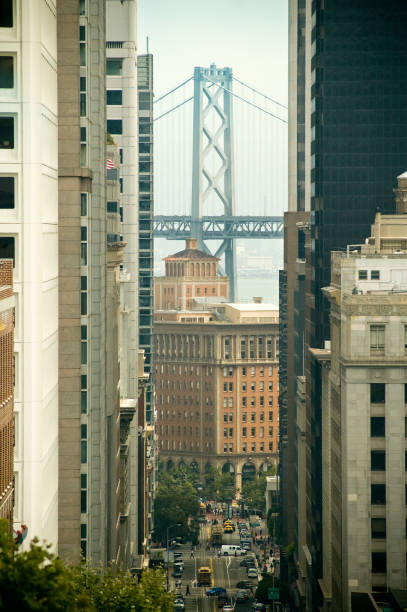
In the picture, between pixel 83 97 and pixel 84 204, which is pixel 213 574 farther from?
pixel 84 204

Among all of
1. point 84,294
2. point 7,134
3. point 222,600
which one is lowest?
point 222,600

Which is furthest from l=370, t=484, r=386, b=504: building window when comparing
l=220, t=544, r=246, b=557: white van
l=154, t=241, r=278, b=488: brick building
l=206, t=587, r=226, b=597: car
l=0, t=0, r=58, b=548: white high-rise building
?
l=154, t=241, r=278, b=488: brick building

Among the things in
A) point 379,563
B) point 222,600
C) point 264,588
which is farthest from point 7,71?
point 222,600

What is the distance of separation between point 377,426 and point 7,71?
30.7m

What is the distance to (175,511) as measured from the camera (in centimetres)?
12425

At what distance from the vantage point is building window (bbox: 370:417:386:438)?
55438mm

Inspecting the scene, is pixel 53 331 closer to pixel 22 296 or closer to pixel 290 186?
pixel 22 296

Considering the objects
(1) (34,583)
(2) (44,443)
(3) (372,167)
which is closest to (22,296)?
(2) (44,443)

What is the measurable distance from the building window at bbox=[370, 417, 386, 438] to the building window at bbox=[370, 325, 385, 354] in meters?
2.98

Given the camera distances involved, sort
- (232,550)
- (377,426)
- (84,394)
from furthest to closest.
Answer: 1. (232,550)
2. (377,426)
3. (84,394)

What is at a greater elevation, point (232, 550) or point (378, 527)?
point (378, 527)

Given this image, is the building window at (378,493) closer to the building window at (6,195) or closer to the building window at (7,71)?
the building window at (6,195)

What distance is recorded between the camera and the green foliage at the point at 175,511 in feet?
408

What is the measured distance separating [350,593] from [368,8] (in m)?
39.7
